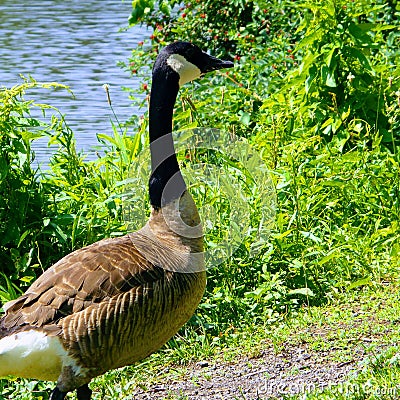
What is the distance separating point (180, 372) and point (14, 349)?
1.36 m

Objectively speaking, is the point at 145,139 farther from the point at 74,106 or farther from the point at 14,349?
the point at 74,106

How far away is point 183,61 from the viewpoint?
5.00m

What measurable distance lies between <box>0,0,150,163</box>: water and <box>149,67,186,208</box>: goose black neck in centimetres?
429

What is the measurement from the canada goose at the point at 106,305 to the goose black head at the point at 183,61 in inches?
30.8

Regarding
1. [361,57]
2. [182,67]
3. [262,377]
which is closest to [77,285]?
[262,377]

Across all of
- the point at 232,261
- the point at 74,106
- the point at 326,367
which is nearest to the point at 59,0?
the point at 74,106

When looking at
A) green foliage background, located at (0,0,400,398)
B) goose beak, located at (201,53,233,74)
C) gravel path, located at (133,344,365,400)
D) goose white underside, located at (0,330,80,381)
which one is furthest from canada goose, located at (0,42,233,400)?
green foliage background, located at (0,0,400,398)

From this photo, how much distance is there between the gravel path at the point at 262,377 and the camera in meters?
4.61

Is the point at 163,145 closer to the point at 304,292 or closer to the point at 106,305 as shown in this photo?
the point at 106,305

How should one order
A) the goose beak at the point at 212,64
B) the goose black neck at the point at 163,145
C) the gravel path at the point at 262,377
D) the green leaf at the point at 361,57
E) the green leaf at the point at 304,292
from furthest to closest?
the green leaf at the point at 361,57 < the green leaf at the point at 304,292 < the goose beak at the point at 212,64 < the goose black neck at the point at 163,145 < the gravel path at the point at 262,377

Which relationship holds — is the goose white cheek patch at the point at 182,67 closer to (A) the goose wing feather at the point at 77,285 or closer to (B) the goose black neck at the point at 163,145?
(B) the goose black neck at the point at 163,145

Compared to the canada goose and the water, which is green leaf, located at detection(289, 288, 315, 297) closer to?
the canada goose

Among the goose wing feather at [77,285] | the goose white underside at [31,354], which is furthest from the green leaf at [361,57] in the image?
the goose white underside at [31,354]

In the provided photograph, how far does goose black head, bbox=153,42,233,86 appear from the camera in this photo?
16.3 ft
